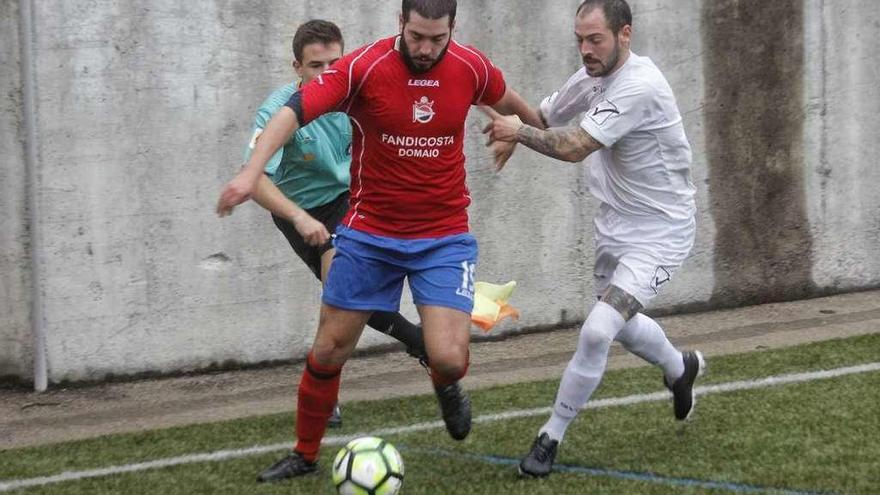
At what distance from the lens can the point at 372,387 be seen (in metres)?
8.08

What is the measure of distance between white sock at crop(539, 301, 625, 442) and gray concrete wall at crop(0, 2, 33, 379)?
3435mm

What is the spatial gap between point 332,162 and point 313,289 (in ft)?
5.54

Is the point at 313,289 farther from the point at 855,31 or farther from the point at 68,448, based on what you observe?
the point at 855,31

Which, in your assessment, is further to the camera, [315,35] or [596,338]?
[315,35]

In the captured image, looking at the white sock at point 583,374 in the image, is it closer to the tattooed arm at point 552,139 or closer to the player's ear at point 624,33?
the tattooed arm at point 552,139

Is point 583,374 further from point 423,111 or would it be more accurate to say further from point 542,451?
point 423,111

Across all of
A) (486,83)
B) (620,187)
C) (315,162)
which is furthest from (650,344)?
(315,162)

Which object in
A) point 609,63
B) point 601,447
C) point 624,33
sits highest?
point 624,33

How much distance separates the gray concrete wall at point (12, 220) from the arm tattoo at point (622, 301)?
138 inches

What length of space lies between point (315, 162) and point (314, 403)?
4.93 feet

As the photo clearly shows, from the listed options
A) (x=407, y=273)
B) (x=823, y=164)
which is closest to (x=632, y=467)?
(x=407, y=273)

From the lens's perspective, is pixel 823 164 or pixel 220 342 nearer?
pixel 220 342

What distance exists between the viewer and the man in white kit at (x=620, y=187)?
5.97m

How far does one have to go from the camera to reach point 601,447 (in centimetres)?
638
